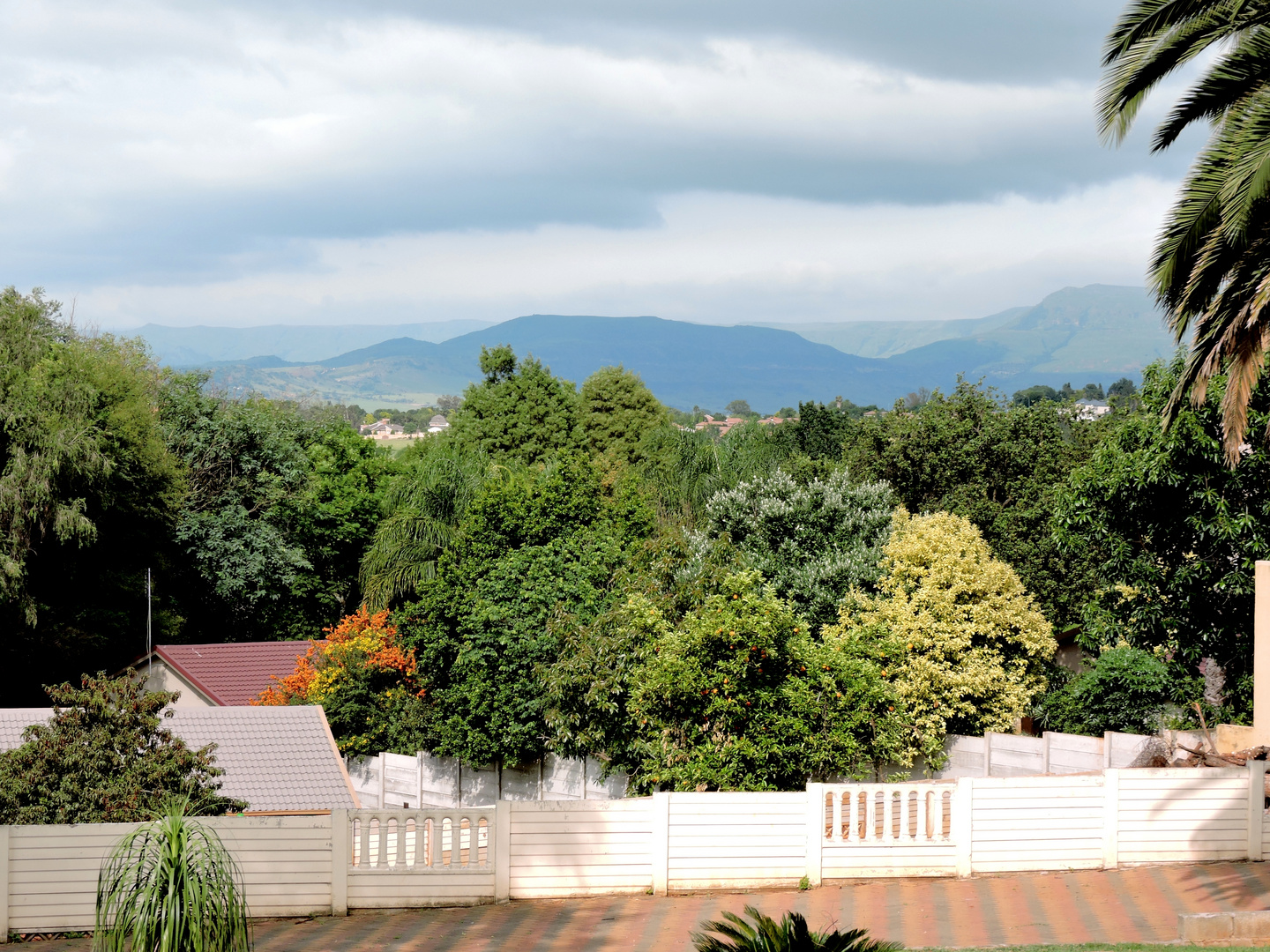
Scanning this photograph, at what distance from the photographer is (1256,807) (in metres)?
13.3

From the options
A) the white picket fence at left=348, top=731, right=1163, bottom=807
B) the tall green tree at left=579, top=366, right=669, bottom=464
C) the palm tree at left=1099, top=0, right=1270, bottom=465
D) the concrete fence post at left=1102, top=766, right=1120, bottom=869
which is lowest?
the white picket fence at left=348, top=731, right=1163, bottom=807

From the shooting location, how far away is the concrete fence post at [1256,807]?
13.3 metres

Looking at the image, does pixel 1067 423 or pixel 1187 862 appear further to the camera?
pixel 1067 423

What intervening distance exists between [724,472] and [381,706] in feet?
50.6

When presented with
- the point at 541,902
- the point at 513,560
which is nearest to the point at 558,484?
the point at 513,560

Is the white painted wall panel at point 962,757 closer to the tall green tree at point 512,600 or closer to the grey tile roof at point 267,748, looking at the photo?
the tall green tree at point 512,600

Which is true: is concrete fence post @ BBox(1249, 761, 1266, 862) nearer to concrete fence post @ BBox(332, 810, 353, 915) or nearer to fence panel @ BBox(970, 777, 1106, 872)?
fence panel @ BBox(970, 777, 1106, 872)

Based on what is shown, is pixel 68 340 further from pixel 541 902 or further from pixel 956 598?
pixel 541 902

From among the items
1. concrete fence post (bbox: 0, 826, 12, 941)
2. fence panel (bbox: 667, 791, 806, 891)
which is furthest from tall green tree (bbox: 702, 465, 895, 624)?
concrete fence post (bbox: 0, 826, 12, 941)

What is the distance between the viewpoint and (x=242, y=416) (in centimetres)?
4581

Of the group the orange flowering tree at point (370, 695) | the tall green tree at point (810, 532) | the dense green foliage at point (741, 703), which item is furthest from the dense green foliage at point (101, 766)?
the tall green tree at point (810, 532)

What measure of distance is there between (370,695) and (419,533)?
23.6 feet

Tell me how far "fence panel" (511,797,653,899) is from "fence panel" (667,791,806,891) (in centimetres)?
39

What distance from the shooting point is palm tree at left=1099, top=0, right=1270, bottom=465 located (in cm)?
1108
